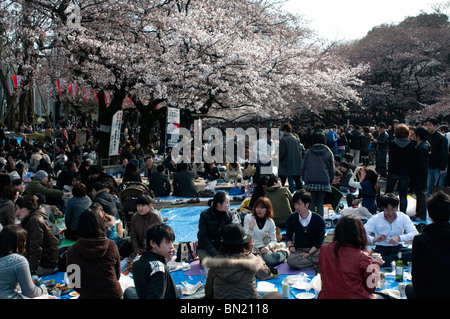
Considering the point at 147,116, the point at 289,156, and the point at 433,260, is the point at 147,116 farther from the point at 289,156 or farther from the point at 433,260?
the point at 433,260

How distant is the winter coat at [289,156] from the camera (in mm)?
9227

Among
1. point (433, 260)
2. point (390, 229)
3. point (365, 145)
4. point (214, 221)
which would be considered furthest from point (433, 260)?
point (365, 145)

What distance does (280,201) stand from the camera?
7.18 metres

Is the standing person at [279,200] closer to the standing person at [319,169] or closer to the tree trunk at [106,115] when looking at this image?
the standing person at [319,169]

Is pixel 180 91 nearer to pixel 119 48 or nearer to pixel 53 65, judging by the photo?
pixel 119 48

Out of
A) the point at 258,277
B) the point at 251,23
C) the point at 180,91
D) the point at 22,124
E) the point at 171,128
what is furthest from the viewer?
the point at 22,124

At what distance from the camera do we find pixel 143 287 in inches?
125

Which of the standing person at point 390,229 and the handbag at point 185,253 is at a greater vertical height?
the standing person at point 390,229

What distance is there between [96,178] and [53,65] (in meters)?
7.50

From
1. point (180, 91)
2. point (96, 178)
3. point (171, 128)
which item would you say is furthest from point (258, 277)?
point (180, 91)

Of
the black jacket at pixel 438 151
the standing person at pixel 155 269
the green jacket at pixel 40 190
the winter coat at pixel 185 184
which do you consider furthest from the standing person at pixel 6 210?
the black jacket at pixel 438 151

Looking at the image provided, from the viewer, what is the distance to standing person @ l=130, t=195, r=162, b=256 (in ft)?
19.0

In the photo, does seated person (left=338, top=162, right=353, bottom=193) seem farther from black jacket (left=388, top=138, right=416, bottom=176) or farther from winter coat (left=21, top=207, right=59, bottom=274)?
winter coat (left=21, top=207, right=59, bottom=274)

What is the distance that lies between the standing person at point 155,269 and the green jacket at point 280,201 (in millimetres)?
3972
